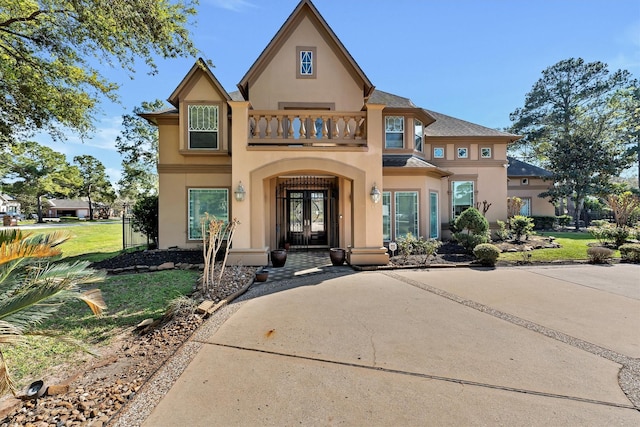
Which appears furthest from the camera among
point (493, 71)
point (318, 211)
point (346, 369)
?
point (493, 71)

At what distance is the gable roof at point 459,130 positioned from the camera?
15258 millimetres

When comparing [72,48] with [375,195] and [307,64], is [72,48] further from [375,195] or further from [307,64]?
[375,195]

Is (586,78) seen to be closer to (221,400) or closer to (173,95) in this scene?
(173,95)

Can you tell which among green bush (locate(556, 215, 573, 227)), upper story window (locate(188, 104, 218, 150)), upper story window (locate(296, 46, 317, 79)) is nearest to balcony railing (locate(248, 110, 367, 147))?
upper story window (locate(188, 104, 218, 150))

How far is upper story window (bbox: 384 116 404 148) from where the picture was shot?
44.5 feet

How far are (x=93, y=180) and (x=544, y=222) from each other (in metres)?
62.8

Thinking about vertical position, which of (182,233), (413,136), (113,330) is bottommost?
(113,330)

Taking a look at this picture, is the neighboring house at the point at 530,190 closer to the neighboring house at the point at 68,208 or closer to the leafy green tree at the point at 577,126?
the leafy green tree at the point at 577,126

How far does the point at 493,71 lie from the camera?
15516 millimetres

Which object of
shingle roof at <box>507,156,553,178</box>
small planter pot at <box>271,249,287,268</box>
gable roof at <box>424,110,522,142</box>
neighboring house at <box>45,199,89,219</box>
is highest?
gable roof at <box>424,110,522,142</box>

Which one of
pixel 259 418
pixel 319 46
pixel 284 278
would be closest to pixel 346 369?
pixel 259 418

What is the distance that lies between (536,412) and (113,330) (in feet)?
19.8

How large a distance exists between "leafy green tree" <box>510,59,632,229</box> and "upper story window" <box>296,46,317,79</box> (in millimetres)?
22108

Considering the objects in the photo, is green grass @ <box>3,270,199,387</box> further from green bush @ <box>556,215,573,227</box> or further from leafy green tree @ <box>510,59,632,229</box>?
green bush @ <box>556,215,573,227</box>
